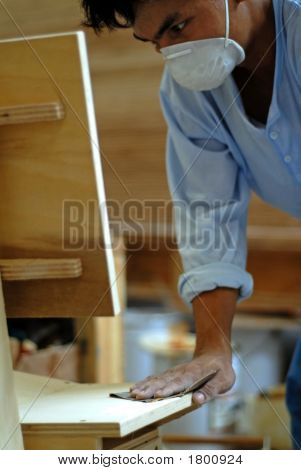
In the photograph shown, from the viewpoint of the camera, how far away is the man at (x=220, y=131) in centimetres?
99

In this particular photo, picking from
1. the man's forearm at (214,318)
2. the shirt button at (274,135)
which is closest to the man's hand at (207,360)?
the man's forearm at (214,318)

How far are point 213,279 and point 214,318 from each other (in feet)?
0.20

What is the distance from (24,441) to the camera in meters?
0.87

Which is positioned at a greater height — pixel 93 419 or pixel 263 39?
pixel 263 39

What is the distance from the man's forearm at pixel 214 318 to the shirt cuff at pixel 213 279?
0.4 inches

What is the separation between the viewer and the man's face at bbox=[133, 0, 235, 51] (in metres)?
0.96

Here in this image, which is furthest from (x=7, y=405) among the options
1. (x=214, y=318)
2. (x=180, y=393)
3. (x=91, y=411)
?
(x=214, y=318)

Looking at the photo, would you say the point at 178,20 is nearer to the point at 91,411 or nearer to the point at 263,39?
the point at 263,39

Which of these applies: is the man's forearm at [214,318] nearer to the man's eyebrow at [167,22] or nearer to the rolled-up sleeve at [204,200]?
the rolled-up sleeve at [204,200]

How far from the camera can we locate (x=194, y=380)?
3.10 feet

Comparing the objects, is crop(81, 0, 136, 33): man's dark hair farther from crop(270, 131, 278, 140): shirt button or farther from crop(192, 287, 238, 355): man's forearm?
crop(192, 287, 238, 355): man's forearm
